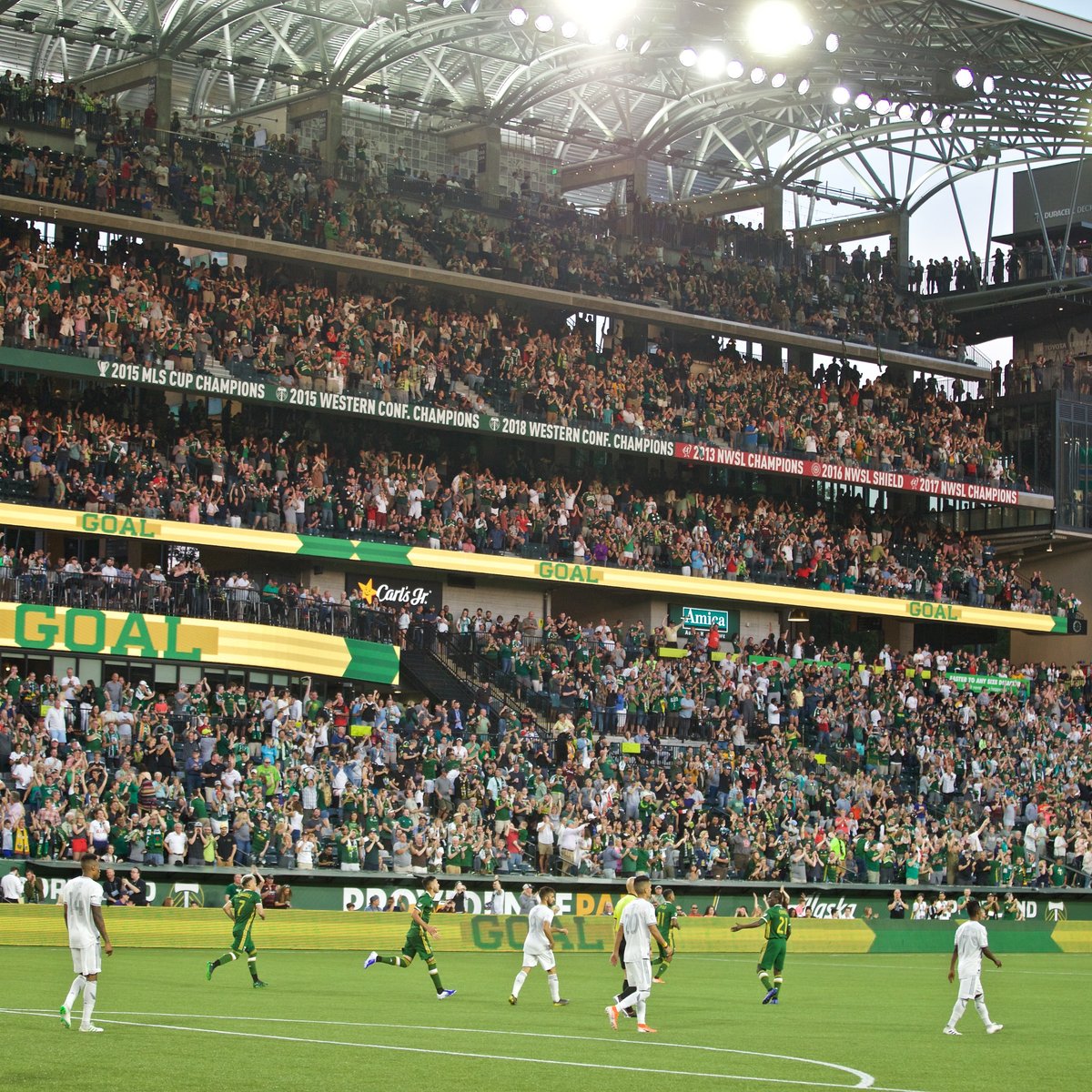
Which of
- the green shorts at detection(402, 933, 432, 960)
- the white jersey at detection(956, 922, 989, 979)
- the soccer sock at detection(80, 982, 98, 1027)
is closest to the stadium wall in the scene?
the green shorts at detection(402, 933, 432, 960)

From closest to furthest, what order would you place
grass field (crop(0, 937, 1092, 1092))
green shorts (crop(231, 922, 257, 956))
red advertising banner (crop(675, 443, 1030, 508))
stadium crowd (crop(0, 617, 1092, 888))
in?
1. grass field (crop(0, 937, 1092, 1092))
2. green shorts (crop(231, 922, 257, 956))
3. stadium crowd (crop(0, 617, 1092, 888))
4. red advertising banner (crop(675, 443, 1030, 508))

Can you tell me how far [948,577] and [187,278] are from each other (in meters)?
25.1

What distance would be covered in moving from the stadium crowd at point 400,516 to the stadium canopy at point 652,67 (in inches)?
476

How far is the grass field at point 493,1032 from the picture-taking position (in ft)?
47.1

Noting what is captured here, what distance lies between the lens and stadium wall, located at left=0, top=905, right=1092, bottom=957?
28.1 m

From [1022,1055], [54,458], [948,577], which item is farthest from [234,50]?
[1022,1055]

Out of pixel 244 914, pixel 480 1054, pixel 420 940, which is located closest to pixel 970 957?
pixel 480 1054

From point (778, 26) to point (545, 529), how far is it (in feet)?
47.6

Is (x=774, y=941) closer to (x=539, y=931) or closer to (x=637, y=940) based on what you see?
(x=539, y=931)

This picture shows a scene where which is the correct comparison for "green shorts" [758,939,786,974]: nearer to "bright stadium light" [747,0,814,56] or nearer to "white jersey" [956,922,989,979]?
"white jersey" [956,922,989,979]

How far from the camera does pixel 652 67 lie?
183 ft

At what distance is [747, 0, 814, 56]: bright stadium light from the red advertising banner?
11.5 m

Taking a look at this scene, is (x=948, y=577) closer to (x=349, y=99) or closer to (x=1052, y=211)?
(x=1052, y=211)

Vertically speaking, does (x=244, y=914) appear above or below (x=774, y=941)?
above
